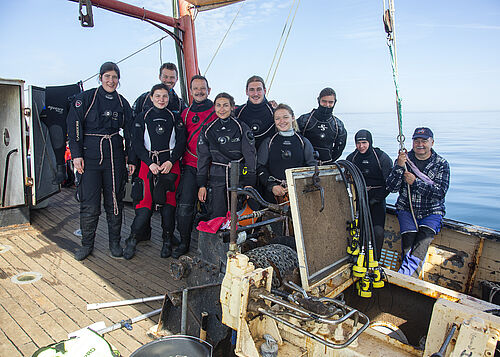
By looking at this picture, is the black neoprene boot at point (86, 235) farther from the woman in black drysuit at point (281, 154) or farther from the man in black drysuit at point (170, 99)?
the woman in black drysuit at point (281, 154)

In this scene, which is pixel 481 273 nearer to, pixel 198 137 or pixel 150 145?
pixel 198 137

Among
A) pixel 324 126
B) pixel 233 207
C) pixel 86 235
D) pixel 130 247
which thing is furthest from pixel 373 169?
pixel 86 235

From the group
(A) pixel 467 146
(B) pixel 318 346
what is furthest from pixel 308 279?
(A) pixel 467 146

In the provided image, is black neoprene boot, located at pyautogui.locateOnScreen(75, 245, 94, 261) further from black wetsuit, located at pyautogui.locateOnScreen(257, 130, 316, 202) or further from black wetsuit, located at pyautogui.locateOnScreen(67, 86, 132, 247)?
black wetsuit, located at pyautogui.locateOnScreen(257, 130, 316, 202)

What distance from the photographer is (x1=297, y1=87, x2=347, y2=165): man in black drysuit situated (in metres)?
4.25

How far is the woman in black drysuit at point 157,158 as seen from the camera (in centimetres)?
395

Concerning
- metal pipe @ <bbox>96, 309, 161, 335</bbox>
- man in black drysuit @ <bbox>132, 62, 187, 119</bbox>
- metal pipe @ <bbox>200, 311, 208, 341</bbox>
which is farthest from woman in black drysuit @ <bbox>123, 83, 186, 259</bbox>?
metal pipe @ <bbox>200, 311, 208, 341</bbox>

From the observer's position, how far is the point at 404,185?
12.3 feet

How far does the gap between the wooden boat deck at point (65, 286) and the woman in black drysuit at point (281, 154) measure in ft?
4.71

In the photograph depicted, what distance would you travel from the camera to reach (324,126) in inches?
168

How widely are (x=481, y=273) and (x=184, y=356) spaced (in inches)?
122

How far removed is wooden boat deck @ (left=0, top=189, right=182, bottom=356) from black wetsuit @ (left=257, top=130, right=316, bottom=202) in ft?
4.75

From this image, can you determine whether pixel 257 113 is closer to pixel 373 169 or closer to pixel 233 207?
pixel 373 169

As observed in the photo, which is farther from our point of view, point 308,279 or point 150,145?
point 150,145
